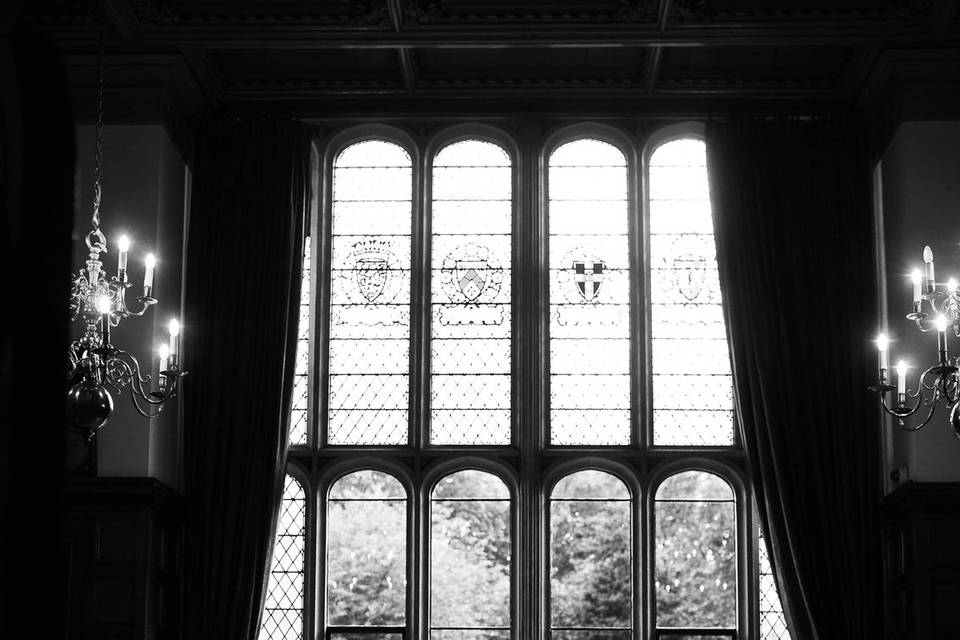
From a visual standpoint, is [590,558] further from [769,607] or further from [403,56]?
[403,56]

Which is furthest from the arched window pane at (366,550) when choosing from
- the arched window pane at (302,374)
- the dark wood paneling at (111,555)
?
the dark wood paneling at (111,555)

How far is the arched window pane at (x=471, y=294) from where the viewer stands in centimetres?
1048

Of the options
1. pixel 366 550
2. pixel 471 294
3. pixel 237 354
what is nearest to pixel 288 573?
pixel 366 550

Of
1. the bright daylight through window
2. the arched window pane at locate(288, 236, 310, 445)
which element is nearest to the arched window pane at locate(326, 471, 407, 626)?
the bright daylight through window

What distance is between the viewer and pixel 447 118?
10.8 m

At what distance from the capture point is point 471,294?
1066 centimetres

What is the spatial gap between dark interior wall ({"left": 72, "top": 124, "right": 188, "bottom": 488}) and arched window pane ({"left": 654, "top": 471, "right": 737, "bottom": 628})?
360 centimetres

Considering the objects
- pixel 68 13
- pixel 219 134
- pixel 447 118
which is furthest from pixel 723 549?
pixel 68 13

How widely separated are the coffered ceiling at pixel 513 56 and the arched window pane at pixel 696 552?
293cm

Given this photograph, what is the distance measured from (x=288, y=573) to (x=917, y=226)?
5.16m

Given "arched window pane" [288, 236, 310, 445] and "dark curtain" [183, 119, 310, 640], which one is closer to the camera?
"dark curtain" [183, 119, 310, 640]

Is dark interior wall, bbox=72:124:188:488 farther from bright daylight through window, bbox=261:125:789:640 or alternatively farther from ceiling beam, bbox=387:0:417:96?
ceiling beam, bbox=387:0:417:96

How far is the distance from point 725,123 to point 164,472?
491 centimetres

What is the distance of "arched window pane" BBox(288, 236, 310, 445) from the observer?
1048 cm
